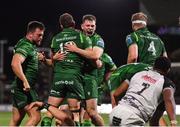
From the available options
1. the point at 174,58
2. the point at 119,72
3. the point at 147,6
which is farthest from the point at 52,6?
the point at 119,72

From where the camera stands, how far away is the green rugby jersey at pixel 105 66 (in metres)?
11.7

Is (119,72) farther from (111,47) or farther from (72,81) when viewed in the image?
(111,47)

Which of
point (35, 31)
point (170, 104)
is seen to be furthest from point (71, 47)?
point (170, 104)

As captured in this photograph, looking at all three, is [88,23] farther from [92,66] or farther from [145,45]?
[145,45]

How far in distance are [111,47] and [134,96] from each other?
62.0 ft

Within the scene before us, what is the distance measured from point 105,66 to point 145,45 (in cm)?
216

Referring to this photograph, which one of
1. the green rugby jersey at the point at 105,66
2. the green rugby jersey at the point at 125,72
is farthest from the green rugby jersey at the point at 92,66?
the green rugby jersey at the point at 125,72

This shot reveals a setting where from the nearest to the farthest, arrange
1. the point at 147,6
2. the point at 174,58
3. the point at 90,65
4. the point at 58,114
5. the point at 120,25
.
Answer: the point at 58,114
the point at 90,65
the point at 147,6
the point at 174,58
the point at 120,25

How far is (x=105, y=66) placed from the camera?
12.3 m

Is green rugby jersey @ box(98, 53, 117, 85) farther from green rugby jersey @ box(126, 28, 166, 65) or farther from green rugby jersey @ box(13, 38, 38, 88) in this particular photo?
green rugby jersey @ box(13, 38, 38, 88)

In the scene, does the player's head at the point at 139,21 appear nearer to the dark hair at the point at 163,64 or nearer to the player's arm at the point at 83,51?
the player's arm at the point at 83,51

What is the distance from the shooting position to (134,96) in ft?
23.9

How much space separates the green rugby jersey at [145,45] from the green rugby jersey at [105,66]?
4.95ft

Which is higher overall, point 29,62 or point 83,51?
point 83,51
